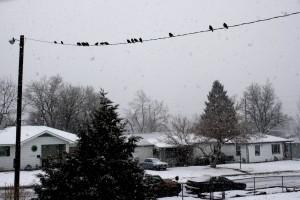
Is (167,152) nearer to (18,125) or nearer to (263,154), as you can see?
(263,154)

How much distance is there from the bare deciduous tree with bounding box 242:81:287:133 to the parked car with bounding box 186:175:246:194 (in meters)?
48.7

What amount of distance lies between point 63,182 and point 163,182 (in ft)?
40.2

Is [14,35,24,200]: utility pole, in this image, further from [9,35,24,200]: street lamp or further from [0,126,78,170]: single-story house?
[0,126,78,170]: single-story house

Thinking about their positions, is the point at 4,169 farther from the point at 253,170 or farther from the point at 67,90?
the point at 67,90

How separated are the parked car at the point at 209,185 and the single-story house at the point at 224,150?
1770 centimetres

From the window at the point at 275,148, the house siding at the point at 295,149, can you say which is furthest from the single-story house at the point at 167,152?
the house siding at the point at 295,149

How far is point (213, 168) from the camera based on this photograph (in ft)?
131

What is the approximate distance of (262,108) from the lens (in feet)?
241

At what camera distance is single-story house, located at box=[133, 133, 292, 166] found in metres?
45.6

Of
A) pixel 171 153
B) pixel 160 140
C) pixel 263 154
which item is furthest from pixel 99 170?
pixel 263 154

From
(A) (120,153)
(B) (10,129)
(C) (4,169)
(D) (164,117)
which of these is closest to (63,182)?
(A) (120,153)

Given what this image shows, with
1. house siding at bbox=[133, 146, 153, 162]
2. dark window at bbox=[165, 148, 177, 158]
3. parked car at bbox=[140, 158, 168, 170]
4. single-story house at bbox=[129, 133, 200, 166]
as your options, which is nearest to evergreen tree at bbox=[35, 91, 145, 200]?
parked car at bbox=[140, 158, 168, 170]

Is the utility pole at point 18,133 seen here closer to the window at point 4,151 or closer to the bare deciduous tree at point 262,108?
the window at point 4,151

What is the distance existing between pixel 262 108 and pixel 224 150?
26596 mm
